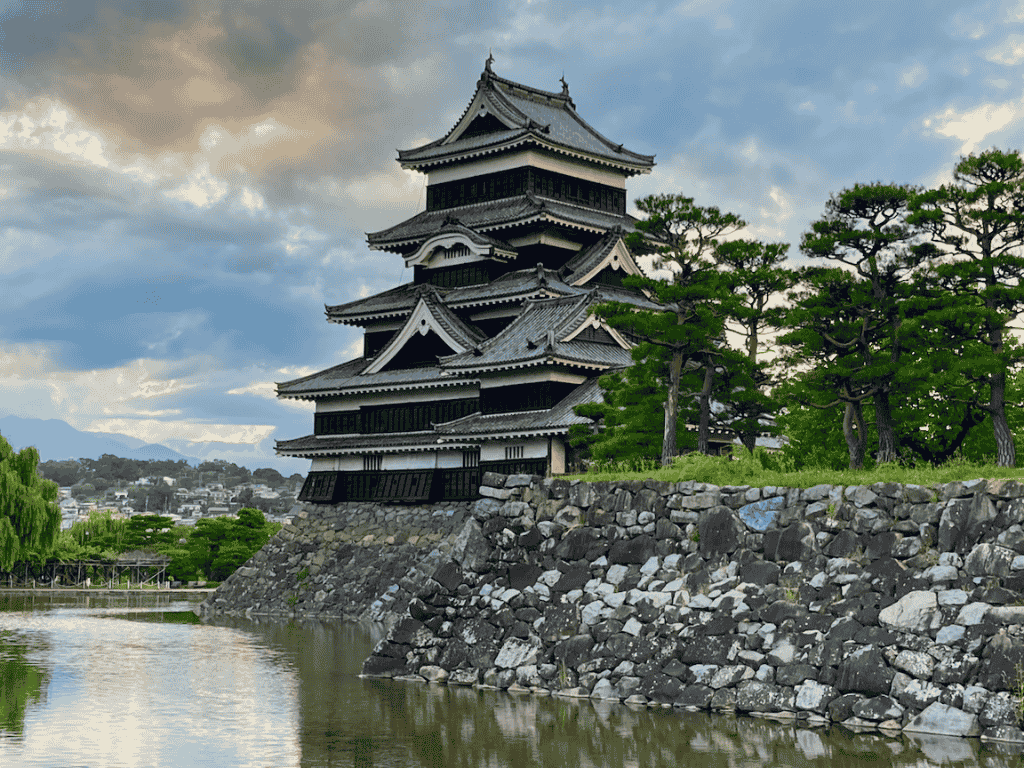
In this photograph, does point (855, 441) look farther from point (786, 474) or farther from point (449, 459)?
point (449, 459)

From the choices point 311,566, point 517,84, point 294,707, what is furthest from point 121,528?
point 294,707

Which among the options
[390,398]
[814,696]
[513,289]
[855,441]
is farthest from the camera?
[390,398]

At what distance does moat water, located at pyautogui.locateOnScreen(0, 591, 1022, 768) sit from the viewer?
44.4ft

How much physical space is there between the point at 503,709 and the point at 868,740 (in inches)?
205

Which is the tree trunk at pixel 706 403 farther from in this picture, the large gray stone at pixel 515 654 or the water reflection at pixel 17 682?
the water reflection at pixel 17 682

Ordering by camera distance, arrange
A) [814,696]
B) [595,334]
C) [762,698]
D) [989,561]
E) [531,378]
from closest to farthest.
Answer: [989,561], [814,696], [762,698], [531,378], [595,334]

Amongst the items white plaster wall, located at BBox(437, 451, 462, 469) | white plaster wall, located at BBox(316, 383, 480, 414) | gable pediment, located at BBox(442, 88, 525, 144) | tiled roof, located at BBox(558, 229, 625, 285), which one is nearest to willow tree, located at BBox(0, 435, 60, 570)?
white plaster wall, located at BBox(316, 383, 480, 414)

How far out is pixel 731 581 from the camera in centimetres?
1752

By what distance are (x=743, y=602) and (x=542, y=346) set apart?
20.0 meters

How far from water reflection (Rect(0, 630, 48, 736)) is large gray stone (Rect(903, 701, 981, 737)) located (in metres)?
11.6

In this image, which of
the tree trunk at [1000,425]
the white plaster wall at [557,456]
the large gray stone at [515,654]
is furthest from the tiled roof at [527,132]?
the large gray stone at [515,654]

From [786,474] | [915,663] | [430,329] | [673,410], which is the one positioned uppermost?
[430,329]

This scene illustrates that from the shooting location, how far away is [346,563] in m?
41.1

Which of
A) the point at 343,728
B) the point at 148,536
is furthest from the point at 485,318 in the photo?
the point at 148,536
